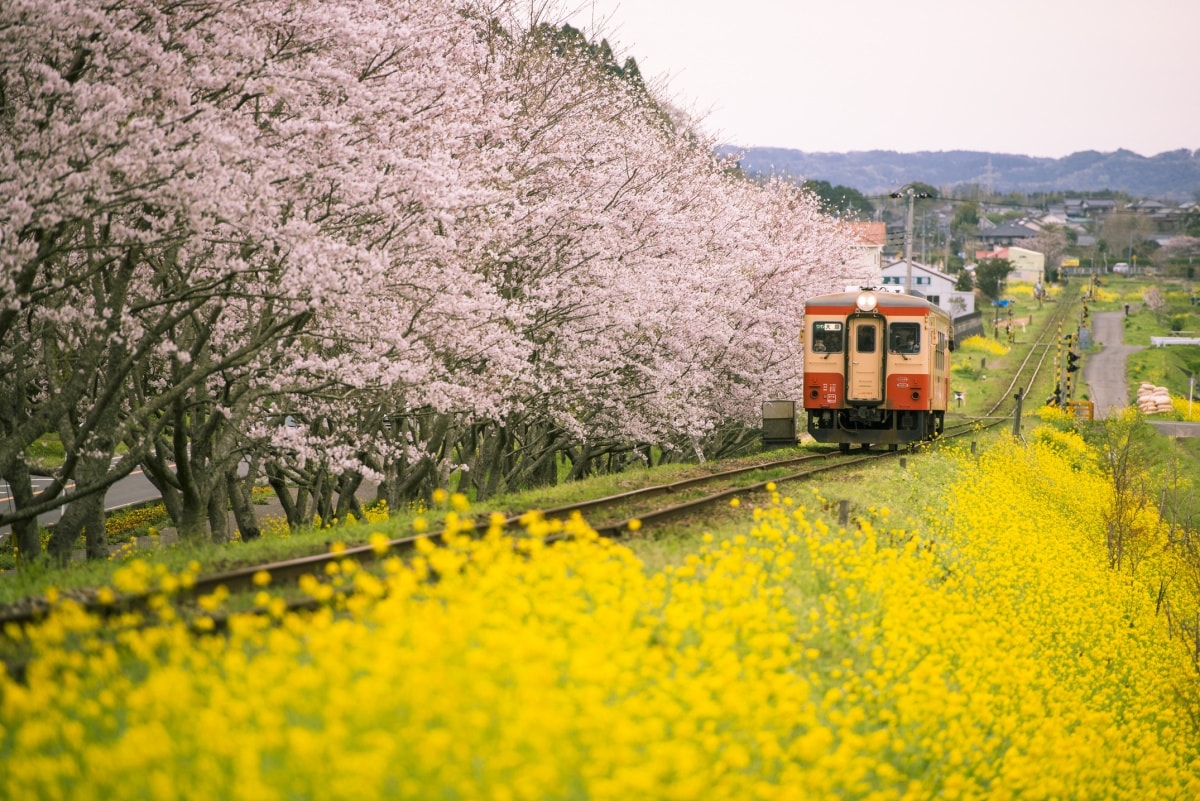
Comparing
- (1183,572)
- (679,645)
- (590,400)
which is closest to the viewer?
(679,645)

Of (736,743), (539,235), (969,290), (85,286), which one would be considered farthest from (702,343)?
(969,290)

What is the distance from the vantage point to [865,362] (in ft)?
71.6

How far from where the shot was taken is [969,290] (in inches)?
3656

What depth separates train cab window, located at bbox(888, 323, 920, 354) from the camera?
21.7 meters

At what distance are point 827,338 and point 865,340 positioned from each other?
72 cm

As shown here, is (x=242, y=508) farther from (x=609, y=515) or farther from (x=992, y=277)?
(x=992, y=277)

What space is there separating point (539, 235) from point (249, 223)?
7853 millimetres

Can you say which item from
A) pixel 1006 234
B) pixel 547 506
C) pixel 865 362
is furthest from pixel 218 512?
pixel 1006 234

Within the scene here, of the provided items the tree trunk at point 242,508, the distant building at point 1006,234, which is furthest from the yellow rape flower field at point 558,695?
the distant building at point 1006,234

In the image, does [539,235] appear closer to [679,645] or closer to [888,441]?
[888,441]

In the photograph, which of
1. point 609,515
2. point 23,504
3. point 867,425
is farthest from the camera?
point 867,425

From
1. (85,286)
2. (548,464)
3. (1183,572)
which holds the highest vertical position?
(85,286)

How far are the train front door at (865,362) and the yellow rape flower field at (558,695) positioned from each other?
11.6 m

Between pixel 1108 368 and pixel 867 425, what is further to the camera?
pixel 1108 368
